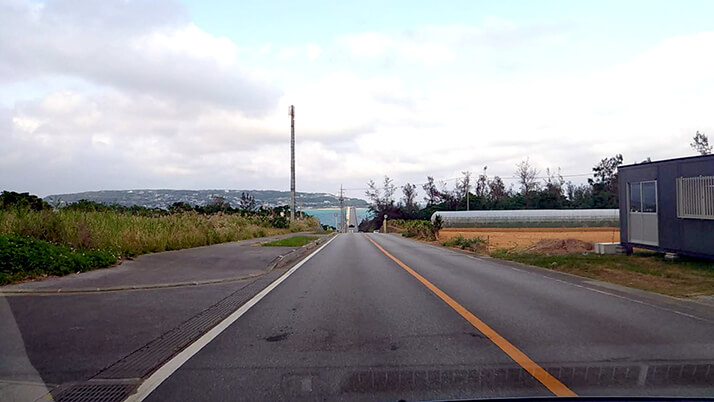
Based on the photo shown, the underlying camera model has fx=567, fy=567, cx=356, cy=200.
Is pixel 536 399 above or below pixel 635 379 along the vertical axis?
above

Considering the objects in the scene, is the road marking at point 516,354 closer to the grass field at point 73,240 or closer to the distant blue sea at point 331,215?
the grass field at point 73,240

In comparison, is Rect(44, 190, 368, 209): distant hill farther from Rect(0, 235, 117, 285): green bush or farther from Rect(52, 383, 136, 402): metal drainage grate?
Rect(52, 383, 136, 402): metal drainage grate

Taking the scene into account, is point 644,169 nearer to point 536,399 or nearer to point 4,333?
point 536,399

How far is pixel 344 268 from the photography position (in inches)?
723

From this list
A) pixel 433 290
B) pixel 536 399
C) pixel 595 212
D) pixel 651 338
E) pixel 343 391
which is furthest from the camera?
pixel 595 212

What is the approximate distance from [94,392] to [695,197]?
17511mm

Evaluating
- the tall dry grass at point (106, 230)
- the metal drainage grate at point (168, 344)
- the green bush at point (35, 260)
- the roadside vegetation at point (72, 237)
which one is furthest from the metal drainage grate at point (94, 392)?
the tall dry grass at point (106, 230)

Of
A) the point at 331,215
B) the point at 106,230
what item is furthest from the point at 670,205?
the point at 331,215

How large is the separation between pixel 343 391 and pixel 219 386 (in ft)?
4.14

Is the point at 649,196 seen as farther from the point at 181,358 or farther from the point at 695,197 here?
the point at 181,358

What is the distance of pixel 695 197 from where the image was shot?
17266 millimetres

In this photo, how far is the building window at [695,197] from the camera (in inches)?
656

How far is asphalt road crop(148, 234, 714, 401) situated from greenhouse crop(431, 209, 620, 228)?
4920cm

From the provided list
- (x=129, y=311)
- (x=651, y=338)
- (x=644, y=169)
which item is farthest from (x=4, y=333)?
(x=644, y=169)
